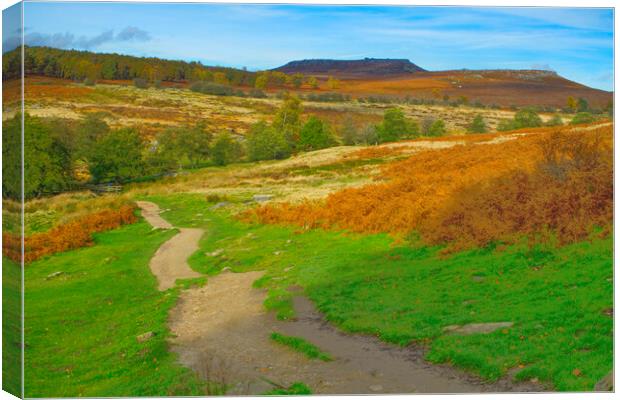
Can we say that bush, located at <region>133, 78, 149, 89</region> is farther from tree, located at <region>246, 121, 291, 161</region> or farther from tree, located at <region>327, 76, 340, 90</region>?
tree, located at <region>327, 76, 340, 90</region>

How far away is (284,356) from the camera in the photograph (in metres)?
12.8

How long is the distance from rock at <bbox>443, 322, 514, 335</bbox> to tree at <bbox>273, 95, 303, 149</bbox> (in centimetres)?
438

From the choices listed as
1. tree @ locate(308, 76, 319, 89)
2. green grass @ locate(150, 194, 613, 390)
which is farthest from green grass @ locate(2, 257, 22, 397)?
tree @ locate(308, 76, 319, 89)

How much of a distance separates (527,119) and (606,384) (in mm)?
5041

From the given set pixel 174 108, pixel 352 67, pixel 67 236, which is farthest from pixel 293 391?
pixel 352 67

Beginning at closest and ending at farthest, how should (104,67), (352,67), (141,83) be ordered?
(104,67) < (141,83) < (352,67)

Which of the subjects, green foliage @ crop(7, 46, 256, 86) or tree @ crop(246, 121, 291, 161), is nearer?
green foliage @ crop(7, 46, 256, 86)

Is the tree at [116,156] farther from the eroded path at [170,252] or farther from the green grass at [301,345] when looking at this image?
the green grass at [301,345]

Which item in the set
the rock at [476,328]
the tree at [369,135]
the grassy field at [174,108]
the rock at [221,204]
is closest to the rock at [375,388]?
the rock at [476,328]

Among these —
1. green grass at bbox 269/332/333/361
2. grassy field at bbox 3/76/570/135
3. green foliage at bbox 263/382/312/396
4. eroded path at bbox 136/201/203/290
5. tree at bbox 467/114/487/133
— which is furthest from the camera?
tree at bbox 467/114/487/133

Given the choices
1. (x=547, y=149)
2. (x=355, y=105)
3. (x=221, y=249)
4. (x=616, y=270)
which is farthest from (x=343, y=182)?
(x=616, y=270)

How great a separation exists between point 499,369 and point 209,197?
5.57 m

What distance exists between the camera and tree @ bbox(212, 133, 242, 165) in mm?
14531

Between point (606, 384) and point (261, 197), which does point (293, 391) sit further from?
point (606, 384)
